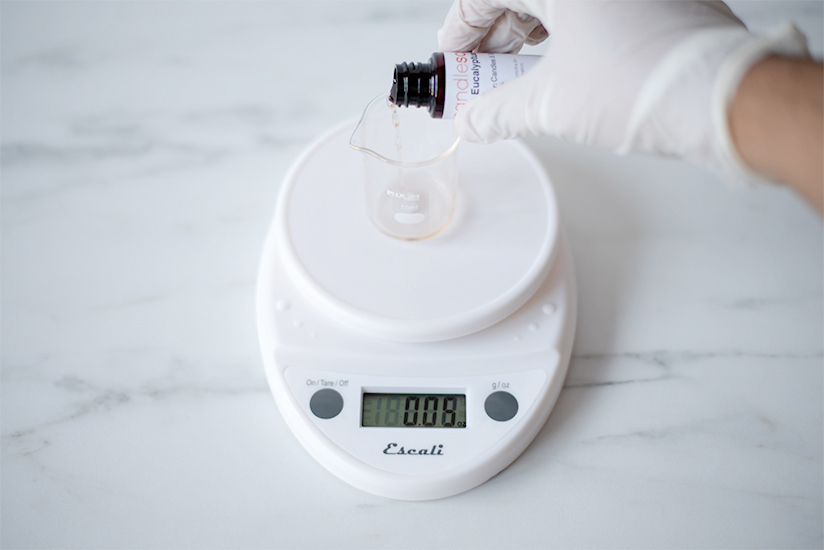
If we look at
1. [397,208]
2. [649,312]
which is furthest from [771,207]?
[397,208]

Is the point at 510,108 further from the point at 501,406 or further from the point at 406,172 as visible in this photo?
the point at 501,406

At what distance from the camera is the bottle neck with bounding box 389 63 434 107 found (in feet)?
2.51

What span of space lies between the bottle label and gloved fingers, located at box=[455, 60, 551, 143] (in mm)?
19

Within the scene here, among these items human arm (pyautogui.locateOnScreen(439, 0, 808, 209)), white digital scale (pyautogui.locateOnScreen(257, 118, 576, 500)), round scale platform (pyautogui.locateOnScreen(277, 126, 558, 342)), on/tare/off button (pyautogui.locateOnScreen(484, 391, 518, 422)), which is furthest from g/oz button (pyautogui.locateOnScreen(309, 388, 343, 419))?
human arm (pyautogui.locateOnScreen(439, 0, 808, 209))

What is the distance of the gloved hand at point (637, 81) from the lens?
0.62 m

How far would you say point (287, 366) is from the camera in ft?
2.82

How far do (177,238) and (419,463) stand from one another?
649mm

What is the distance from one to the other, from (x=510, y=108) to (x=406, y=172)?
0.27 metres

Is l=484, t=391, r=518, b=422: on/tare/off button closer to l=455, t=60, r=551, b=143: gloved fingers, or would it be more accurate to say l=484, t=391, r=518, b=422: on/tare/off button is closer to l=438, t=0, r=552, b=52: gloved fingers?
l=455, t=60, r=551, b=143: gloved fingers

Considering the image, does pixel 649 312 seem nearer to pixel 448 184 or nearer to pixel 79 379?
pixel 448 184

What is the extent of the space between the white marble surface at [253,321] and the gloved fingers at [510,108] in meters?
0.38

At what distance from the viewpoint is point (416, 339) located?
32.6 inches

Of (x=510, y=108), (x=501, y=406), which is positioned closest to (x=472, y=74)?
(x=510, y=108)

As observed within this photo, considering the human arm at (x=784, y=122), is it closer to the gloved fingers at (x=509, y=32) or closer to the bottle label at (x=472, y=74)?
the bottle label at (x=472, y=74)
